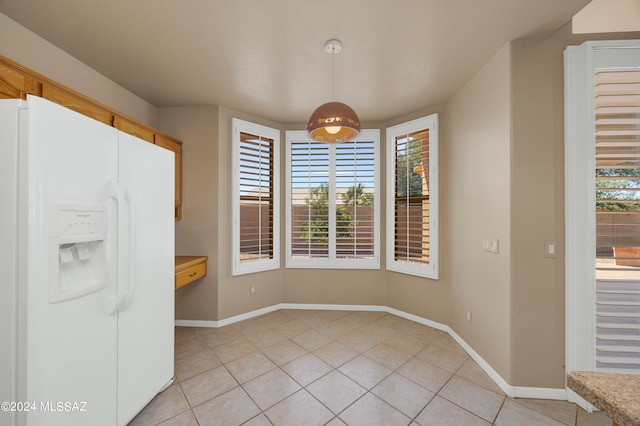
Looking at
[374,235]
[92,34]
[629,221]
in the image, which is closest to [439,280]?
[374,235]

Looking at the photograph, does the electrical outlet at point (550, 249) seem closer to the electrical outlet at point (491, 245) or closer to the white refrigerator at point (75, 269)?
the electrical outlet at point (491, 245)

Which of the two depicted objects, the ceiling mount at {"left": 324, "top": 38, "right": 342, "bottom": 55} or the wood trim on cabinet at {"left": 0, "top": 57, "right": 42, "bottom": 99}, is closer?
the wood trim on cabinet at {"left": 0, "top": 57, "right": 42, "bottom": 99}

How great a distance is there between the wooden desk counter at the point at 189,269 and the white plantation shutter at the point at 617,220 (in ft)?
11.3

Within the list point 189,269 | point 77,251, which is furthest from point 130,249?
point 189,269

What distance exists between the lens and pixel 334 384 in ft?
7.00

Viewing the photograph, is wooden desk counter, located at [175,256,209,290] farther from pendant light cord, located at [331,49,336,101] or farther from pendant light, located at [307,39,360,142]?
pendant light cord, located at [331,49,336,101]

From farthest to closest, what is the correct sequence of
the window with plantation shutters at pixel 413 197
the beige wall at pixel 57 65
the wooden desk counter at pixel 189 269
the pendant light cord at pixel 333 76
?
the window with plantation shutters at pixel 413 197 < the wooden desk counter at pixel 189 269 < the pendant light cord at pixel 333 76 < the beige wall at pixel 57 65

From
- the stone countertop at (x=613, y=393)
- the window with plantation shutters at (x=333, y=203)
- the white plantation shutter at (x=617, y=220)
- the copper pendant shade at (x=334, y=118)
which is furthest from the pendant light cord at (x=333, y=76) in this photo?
the stone countertop at (x=613, y=393)

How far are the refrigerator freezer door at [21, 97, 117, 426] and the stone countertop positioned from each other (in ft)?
6.18

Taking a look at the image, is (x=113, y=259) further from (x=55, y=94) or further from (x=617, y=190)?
(x=617, y=190)

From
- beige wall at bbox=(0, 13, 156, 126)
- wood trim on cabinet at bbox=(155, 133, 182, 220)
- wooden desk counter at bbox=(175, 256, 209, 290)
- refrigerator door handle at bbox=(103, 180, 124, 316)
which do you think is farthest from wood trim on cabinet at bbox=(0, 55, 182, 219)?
wooden desk counter at bbox=(175, 256, 209, 290)

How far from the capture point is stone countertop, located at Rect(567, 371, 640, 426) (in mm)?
613

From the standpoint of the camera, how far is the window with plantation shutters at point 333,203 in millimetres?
3729

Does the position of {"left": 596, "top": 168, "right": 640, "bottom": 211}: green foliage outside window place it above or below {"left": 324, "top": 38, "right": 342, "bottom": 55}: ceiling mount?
below
